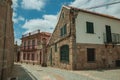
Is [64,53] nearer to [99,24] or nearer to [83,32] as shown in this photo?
[83,32]

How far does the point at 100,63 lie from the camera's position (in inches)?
620

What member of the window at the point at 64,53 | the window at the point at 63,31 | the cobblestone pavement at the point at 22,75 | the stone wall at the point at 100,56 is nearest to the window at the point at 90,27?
the stone wall at the point at 100,56

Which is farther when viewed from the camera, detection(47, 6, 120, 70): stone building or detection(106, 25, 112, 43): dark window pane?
detection(106, 25, 112, 43): dark window pane

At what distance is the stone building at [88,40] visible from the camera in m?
14.9

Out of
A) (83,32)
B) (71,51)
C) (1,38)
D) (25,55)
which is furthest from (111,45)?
(25,55)

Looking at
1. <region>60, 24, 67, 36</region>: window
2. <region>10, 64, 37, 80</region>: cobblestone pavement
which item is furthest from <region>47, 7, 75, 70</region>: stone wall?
<region>10, 64, 37, 80</region>: cobblestone pavement

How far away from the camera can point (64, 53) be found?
671 inches

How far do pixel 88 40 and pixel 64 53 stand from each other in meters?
3.41

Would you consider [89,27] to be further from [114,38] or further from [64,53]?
[64,53]

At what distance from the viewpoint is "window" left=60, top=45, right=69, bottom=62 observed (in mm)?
16078

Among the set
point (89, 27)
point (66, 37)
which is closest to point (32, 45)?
point (66, 37)

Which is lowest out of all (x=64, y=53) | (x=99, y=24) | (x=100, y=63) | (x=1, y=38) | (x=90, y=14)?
(x=100, y=63)

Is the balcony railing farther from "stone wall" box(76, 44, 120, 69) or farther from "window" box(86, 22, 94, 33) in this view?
"window" box(86, 22, 94, 33)

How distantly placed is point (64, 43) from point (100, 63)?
4677mm
